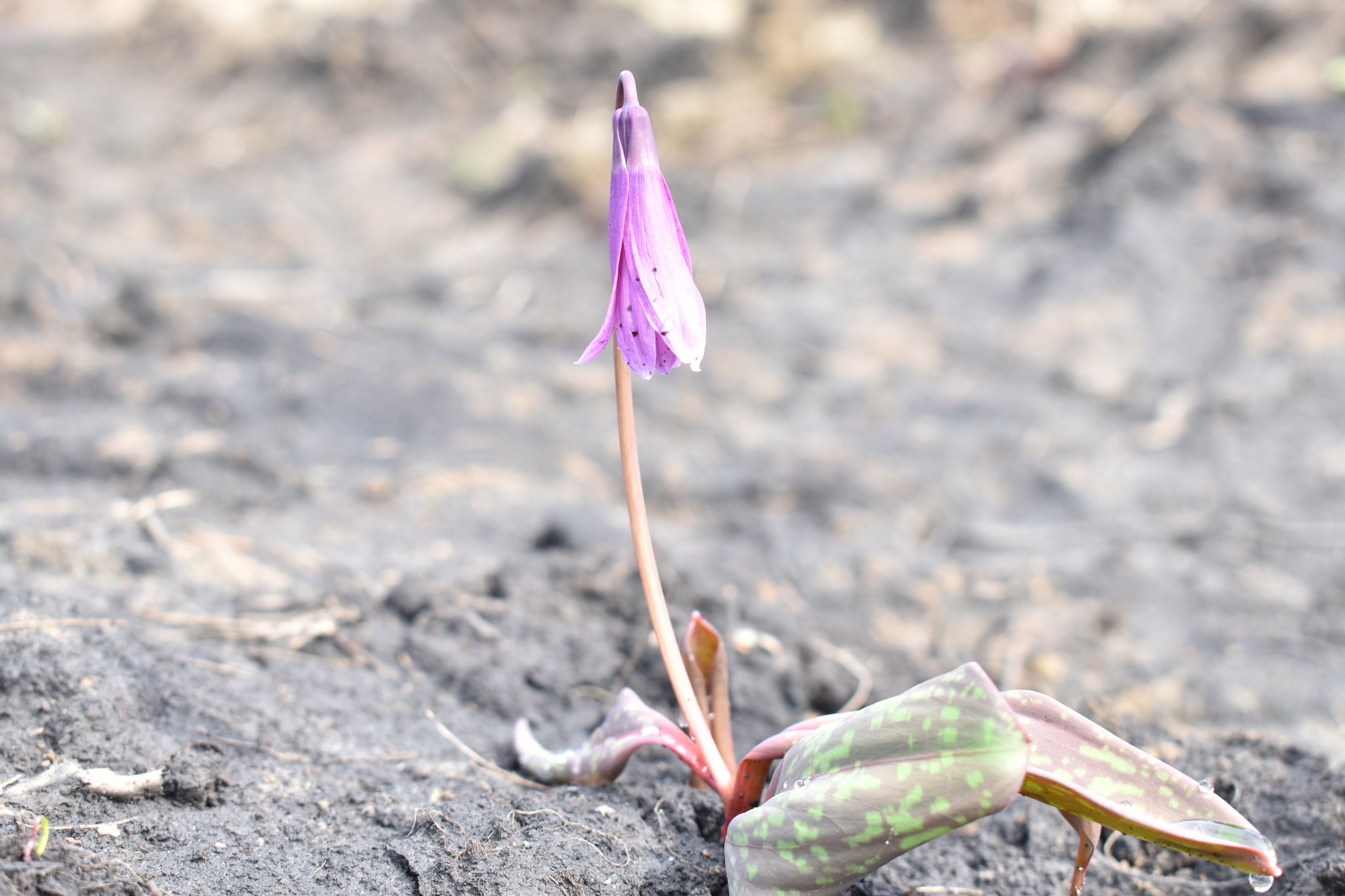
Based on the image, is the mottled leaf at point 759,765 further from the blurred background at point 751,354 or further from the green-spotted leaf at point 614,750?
the blurred background at point 751,354

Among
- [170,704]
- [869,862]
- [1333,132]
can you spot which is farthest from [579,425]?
[1333,132]

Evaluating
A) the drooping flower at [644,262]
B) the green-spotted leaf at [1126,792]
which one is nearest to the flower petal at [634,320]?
the drooping flower at [644,262]

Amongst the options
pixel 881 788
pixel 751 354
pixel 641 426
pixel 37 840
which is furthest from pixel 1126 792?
pixel 751 354

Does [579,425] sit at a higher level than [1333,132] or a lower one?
lower

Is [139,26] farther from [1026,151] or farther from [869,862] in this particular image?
[869,862]

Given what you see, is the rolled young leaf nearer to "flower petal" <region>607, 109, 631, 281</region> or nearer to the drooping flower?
the drooping flower

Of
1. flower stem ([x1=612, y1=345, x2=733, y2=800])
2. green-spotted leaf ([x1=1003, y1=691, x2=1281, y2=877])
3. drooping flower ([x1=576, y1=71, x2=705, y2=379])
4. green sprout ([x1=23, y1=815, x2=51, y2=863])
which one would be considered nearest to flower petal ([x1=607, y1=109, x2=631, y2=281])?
drooping flower ([x1=576, y1=71, x2=705, y2=379])
